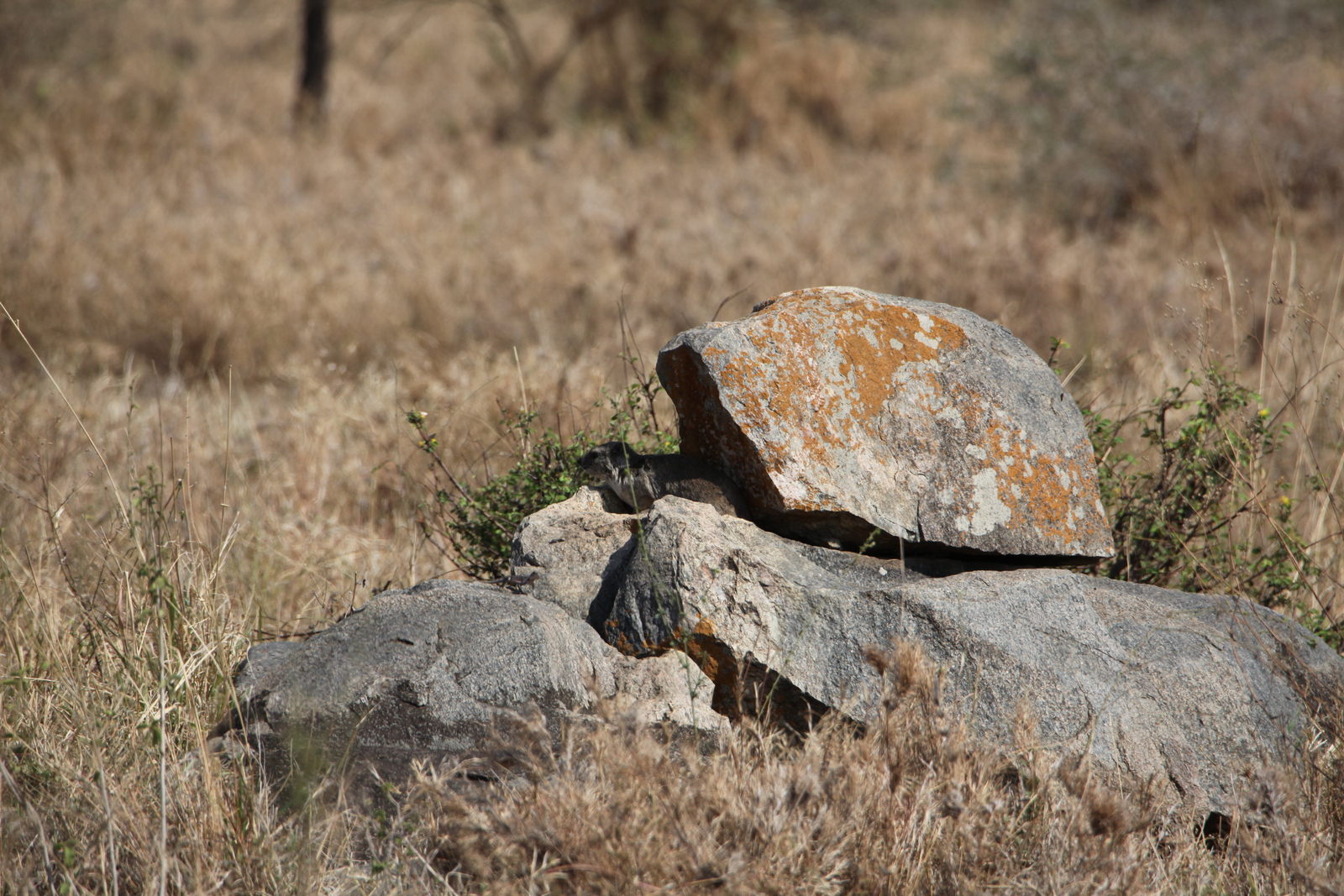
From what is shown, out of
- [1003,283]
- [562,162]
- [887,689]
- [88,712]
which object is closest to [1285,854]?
[887,689]

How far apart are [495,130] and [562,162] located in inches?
64.3

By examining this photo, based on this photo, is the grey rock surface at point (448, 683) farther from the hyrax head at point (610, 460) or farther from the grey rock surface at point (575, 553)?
the hyrax head at point (610, 460)

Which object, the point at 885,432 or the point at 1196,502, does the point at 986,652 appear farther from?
the point at 1196,502

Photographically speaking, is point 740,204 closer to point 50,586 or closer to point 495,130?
point 495,130

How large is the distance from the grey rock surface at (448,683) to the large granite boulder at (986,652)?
0.13 metres

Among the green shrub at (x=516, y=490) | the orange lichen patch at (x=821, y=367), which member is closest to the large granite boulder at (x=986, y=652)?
the orange lichen patch at (x=821, y=367)

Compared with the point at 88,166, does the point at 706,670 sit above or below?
below

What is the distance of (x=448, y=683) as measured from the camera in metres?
2.31

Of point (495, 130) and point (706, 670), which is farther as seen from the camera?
point (495, 130)

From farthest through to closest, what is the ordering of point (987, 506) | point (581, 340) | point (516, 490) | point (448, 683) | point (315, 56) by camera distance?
1. point (315, 56)
2. point (581, 340)
3. point (516, 490)
4. point (987, 506)
5. point (448, 683)

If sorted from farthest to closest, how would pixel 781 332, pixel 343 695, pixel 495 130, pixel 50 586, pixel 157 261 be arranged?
pixel 495 130 < pixel 157 261 < pixel 50 586 < pixel 781 332 < pixel 343 695

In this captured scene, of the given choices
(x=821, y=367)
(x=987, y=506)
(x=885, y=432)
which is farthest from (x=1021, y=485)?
(x=821, y=367)

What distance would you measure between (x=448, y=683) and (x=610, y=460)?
0.86 meters

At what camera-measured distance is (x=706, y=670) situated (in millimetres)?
2426
